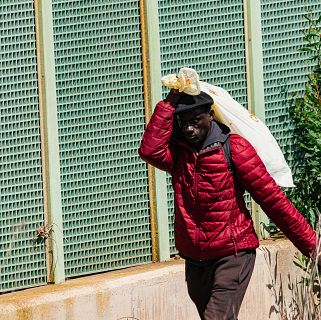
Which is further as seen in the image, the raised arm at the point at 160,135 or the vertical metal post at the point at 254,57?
the vertical metal post at the point at 254,57

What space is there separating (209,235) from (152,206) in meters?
1.84

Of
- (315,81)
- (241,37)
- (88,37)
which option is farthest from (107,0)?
(315,81)

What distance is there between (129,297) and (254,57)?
203 cm

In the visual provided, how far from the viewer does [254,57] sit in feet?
31.1

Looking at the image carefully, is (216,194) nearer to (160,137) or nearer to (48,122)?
(160,137)

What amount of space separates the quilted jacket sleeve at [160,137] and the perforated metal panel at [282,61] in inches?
92.6

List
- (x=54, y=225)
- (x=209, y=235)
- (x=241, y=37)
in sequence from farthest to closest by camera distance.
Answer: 1. (x=241, y=37)
2. (x=54, y=225)
3. (x=209, y=235)

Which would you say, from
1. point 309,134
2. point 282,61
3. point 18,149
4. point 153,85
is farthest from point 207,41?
point 18,149

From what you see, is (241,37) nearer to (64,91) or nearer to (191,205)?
(64,91)

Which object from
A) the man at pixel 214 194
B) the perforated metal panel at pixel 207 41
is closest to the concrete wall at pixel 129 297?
the perforated metal panel at pixel 207 41

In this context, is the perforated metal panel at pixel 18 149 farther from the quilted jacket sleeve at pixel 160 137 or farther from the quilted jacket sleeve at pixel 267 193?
the quilted jacket sleeve at pixel 267 193

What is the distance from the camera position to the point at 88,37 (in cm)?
873

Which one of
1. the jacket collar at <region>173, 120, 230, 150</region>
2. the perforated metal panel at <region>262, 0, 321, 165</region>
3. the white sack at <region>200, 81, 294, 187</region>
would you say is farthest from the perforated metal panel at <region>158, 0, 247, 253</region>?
the jacket collar at <region>173, 120, 230, 150</region>

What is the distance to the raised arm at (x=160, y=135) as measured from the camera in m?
7.29
